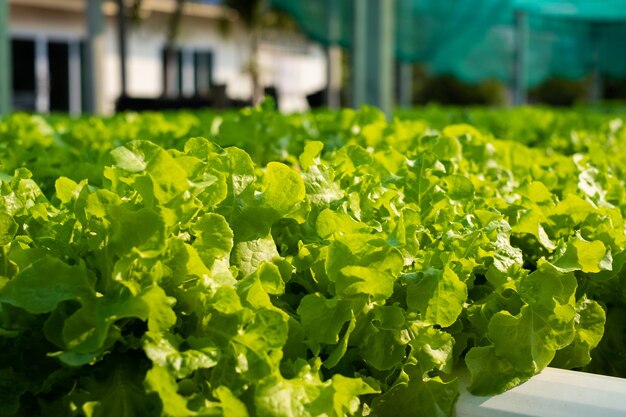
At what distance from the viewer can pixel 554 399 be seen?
1.62m

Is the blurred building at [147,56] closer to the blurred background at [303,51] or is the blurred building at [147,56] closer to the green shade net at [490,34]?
the blurred background at [303,51]

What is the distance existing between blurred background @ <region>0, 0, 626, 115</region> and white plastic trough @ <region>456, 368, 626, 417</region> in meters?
5.72

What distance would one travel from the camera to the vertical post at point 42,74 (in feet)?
75.3

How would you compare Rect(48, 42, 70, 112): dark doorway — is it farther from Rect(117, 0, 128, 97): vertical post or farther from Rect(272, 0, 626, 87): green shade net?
Rect(272, 0, 626, 87): green shade net

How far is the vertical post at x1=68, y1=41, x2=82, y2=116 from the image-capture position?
77.1ft

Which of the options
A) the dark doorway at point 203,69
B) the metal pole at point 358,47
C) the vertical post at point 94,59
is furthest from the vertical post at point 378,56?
the dark doorway at point 203,69

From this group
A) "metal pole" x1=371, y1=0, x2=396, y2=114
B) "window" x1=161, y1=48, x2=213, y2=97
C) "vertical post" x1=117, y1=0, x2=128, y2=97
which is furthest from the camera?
"window" x1=161, y1=48, x2=213, y2=97

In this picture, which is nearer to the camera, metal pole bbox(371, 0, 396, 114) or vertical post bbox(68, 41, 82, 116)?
metal pole bbox(371, 0, 396, 114)

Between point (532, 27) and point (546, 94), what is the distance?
20838 millimetres

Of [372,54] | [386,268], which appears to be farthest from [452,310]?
[372,54]

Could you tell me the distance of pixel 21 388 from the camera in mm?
1460

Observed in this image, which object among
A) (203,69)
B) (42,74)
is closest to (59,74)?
(42,74)

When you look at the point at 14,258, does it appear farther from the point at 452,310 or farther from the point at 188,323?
the point at 452,310

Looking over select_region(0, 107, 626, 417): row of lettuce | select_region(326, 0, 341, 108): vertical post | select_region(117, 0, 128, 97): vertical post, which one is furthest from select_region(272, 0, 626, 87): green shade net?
select_region(0, 107, 626, 417): row of lettuce
